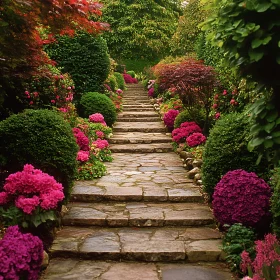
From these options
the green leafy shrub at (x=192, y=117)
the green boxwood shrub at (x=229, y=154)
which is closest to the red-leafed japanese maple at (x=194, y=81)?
the green leafy shrub at (x=192, y=117)

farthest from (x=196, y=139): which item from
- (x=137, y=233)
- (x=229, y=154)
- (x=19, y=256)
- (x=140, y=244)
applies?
(x=19, y=256)

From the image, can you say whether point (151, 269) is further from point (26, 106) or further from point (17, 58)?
point (26, 106)

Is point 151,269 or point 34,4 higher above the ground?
point 34,4

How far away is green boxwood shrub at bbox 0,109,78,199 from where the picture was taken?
5.32 meters

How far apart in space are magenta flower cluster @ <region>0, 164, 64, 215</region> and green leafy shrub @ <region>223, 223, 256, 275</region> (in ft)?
6.81

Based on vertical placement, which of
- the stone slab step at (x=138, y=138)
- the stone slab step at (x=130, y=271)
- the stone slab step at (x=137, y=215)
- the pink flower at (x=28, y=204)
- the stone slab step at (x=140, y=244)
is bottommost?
the stone slab step at (x=130, y=271)

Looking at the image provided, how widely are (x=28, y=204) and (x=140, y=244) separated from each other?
1.47m

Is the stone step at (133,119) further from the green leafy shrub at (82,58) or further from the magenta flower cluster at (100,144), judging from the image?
the magenta flower cluster at (100,144)

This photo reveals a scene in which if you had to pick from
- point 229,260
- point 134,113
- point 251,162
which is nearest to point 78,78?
point 134,113

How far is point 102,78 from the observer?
42.6 feet

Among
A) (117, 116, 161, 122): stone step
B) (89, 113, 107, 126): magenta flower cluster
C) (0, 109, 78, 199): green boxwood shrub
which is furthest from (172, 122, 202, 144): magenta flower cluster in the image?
(0, 109, 78, 199): green boxwood shrub

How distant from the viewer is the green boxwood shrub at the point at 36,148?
5.32 m

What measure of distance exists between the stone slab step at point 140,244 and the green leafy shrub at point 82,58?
301 inches

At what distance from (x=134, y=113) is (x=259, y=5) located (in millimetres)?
11451
